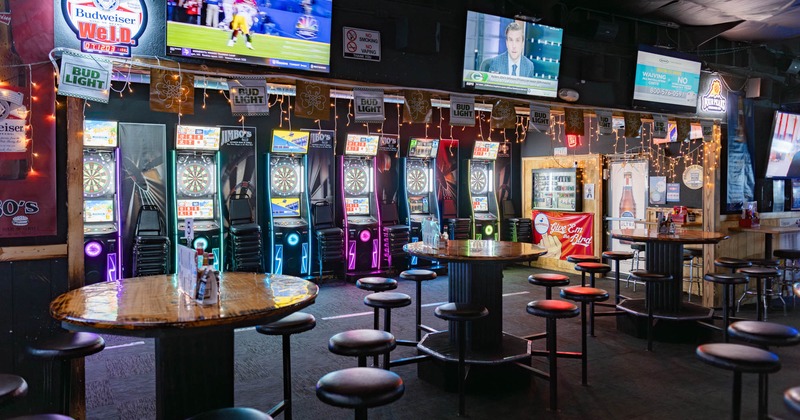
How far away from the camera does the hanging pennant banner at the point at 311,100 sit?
14.6 feet

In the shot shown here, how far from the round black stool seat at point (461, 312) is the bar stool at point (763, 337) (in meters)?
1.46

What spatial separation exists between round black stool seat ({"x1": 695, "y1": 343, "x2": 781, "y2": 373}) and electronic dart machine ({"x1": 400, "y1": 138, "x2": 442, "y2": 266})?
6.22m

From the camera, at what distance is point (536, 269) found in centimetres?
975

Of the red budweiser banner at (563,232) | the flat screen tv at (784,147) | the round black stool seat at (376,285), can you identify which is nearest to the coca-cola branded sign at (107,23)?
the round black stool seat at (376,285)

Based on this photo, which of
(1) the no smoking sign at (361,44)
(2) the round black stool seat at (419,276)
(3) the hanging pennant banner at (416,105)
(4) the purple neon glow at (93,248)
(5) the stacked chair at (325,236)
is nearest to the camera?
(2) the round black stool seat at (419,276)

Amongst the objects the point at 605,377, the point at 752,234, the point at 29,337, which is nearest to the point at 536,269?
the point at 752,234

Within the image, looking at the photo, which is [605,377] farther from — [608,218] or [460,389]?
[608,218]

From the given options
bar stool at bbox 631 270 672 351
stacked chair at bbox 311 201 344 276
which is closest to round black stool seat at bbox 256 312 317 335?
bar stool at bbox 631 270 672 351

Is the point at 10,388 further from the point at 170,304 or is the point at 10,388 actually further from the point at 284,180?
the point at 284,180

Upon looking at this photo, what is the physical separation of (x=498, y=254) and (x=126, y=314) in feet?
8.16

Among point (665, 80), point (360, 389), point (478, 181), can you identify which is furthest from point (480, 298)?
point (478, 181)

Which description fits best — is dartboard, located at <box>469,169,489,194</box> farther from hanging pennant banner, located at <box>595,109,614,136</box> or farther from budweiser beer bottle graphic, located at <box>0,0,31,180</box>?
budweiser beer bottle graphic, located at <box>0,0,31,180</box>

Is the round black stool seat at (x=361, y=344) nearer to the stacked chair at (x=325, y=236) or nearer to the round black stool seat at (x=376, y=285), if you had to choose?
the round black stool seat at (x=376, y=285)

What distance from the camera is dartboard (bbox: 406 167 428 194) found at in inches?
355
